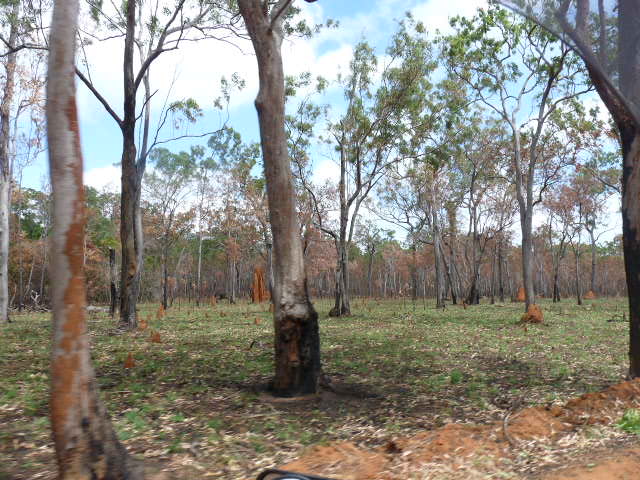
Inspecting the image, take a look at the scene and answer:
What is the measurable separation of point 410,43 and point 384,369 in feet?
46.2

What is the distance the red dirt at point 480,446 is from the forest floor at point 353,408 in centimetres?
2

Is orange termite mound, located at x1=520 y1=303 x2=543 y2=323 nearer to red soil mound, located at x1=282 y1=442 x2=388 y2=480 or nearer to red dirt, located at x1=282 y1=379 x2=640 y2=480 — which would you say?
red dirt, located at x1=282 y1=379 x2=640 y2=480

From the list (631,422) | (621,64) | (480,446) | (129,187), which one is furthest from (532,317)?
(480,446)

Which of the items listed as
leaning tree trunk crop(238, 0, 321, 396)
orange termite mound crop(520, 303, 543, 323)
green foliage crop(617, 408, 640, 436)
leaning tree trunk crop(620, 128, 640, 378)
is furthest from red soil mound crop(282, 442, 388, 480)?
orange termite mound crop(520, 303, 543, 323)

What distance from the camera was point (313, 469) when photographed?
12.4 feet

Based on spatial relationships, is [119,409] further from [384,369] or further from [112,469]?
[384,369]

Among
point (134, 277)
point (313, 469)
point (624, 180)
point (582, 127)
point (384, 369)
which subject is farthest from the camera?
point (582, 127)

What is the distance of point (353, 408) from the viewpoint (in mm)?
5977

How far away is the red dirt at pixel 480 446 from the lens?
357cm

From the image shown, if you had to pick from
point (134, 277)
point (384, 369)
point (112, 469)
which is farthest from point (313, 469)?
point (134, 277)

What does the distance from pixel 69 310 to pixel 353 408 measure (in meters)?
3.80

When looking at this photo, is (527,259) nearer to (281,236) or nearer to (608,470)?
Answer: (281,236)

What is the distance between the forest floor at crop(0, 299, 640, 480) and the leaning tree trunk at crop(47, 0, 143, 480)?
827mm

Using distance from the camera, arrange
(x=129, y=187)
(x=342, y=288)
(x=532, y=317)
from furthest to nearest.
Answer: (x=342, y=288) → (x=532, y=317) → (x=129, y=187)
